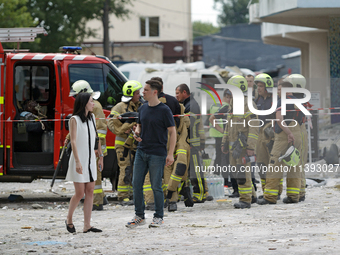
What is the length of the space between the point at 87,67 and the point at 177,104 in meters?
1.90

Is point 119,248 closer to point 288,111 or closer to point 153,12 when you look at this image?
point 288,111

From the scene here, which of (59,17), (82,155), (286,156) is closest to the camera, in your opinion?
(82,155)

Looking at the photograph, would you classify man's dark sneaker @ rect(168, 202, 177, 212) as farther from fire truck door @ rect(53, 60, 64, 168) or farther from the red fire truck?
fire truck door @ rect(53, 60, 64, 168)

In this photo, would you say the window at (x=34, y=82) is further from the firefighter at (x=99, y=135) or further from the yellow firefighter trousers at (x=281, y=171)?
the yellow firefighter trousers at (x=281, y=171)

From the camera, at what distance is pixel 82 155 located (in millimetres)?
6758

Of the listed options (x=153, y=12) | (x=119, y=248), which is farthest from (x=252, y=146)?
(x=153, y=12)

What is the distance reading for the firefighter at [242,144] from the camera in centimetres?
866

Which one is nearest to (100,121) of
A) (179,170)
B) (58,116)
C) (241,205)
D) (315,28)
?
(58,116)

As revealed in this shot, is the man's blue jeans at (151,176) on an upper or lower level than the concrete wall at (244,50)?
lower

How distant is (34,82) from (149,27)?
36617 millimetres

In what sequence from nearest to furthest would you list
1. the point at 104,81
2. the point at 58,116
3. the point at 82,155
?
the point at 82,155 → the point at 58,116 → the point at 104,81

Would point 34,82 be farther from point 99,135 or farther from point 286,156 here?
point 286,156

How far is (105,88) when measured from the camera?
9.55 m

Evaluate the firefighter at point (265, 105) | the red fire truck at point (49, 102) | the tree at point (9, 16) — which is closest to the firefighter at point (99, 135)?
the red fire truck at point (49, 102)
